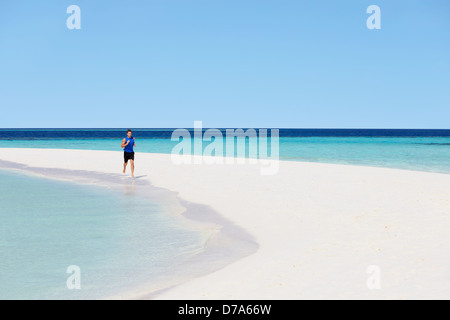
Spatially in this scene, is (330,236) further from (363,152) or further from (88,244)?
(363,152)

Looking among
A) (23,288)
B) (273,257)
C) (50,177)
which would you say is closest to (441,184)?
(273,257)

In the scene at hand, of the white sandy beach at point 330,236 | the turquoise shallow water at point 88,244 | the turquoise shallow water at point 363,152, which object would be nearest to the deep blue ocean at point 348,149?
the turquoise shallow water at point 363,152

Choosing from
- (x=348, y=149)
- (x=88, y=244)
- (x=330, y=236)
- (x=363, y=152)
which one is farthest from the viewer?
(x=348, y=149)

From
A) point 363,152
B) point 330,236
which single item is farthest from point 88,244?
point 363,152

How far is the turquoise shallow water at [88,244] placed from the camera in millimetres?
5492

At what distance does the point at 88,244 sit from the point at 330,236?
4.25 meters

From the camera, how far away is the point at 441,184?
14.5 metres

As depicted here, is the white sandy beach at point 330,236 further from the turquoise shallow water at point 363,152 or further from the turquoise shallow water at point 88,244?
the turquoise shallow water at point 363,152

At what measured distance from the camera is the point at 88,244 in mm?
7371

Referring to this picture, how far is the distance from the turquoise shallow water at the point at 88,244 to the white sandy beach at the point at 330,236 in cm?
100

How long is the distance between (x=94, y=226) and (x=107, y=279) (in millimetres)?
3275

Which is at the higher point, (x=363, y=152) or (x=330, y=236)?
(x=330, y=236)

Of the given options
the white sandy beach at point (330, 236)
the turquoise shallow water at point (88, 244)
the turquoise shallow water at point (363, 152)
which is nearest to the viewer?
the white sandy beach at point (330, 236)

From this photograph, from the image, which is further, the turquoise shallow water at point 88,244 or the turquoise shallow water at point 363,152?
the turquoise shallow water at point 363,152
